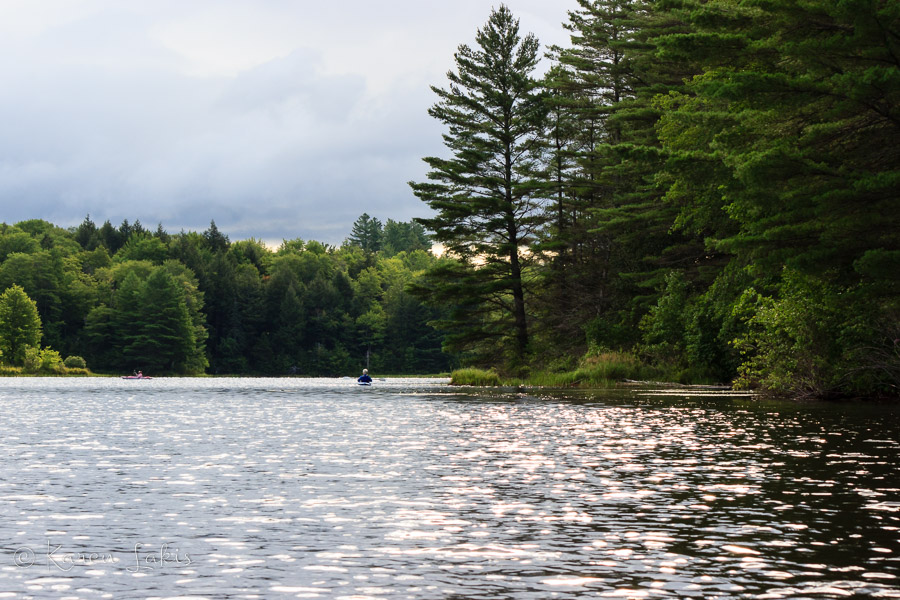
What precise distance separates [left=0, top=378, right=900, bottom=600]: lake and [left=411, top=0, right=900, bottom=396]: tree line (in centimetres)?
770

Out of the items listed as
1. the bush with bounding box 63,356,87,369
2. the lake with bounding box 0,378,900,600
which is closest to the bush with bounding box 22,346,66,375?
the bush with bounding box 63,356,87,369

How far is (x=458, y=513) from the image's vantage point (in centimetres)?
1204

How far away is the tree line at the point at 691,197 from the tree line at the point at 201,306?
75852mm

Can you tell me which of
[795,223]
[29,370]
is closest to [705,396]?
[795,223]

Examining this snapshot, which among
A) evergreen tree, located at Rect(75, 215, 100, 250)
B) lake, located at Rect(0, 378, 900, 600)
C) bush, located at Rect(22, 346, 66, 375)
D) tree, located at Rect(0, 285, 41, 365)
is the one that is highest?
evergreen tree, located at Rect(75, 215, 100, 250)

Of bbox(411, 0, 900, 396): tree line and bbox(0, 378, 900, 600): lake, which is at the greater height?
bbox(411, 0, 900, 396): tree line

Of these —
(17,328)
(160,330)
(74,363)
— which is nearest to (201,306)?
(160,330)

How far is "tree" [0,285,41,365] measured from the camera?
4719 inches

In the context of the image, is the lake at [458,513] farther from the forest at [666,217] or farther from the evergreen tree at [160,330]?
the evergreen tree at [160,330]

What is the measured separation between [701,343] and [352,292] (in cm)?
13516

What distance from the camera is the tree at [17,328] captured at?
119875 mm

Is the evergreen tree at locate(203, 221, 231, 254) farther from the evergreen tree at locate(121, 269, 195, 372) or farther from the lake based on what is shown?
the lake

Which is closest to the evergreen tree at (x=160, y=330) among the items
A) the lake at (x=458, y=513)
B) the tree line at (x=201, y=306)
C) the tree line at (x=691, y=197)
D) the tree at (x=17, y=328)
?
the tree line at (x=201, y=306)

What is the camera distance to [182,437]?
23234mm
